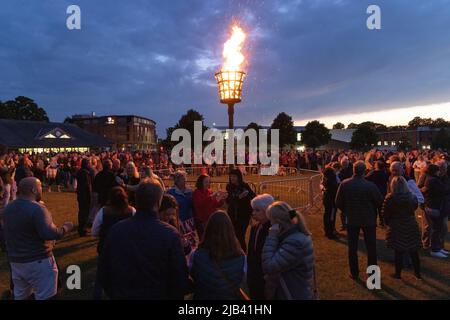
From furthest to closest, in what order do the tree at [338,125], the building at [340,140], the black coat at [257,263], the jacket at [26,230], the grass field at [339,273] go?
the tree at [338,125] < the building at [340,140] < the grass field at [339,273] < the jacket at [26,230] < the black coat at [257,263]

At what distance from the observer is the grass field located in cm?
549

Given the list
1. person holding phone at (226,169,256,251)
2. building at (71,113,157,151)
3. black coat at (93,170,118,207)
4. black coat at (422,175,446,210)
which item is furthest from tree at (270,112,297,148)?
person holding phone at (226,169,256,251)

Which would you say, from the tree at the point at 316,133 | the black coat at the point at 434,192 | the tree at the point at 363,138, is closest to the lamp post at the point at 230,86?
the black coat at the point at 434,192

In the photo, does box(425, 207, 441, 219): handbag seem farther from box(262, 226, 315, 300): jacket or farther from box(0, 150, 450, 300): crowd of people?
box(262, 226, 315, 300): jacket

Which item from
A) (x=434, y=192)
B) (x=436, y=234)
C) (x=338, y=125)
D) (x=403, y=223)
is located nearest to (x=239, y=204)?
(x=403, y=223)

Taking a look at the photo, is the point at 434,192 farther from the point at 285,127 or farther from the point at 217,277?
the point at 285,127

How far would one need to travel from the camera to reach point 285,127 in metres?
63.0

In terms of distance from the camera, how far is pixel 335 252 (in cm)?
765

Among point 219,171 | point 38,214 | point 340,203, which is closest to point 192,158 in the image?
point 219,171

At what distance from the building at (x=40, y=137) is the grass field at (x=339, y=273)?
37.1 m

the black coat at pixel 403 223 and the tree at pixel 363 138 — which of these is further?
the tree at pixel 363 138

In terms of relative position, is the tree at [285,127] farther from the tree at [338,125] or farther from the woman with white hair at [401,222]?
the tree at [338,125]

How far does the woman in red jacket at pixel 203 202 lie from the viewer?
236 inches

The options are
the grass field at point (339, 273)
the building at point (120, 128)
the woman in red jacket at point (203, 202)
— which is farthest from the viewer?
the building at point (120, 128)
